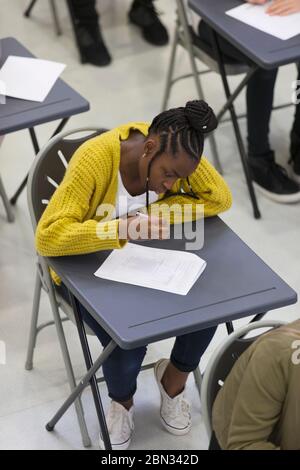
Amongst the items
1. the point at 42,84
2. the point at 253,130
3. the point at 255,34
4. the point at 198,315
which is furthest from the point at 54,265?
the point at 253,130

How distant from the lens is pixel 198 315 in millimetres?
2189

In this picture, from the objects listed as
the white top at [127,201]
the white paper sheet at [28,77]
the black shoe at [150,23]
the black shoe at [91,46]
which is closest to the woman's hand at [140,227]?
the white top at [127,201]

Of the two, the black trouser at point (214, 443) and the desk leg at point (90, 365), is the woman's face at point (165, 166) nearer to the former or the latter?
the desk leg at point (90, 365)

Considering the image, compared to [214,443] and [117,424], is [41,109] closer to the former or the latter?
[117,424]

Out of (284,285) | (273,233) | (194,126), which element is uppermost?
(194,126)

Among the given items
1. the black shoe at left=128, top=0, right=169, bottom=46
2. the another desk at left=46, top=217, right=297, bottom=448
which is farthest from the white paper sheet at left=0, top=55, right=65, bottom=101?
the black shoe at left=128, top=0, right=169, bottom=46

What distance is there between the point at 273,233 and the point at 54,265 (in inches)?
56.6

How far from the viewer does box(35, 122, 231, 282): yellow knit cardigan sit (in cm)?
231

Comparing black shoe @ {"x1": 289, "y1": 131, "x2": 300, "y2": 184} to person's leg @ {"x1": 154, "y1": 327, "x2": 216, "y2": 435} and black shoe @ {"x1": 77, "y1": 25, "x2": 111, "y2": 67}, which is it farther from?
person's leg @ {"x1": 154, "y1": 327, "x2": 216, "y2": 435}

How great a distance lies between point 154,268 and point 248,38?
4.05ft

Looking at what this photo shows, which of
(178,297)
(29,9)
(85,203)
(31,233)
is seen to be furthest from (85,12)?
(178,297)

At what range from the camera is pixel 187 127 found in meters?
2.30

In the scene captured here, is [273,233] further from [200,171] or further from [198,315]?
[198,315]

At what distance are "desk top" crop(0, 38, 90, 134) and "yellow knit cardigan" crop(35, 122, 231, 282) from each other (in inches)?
19.4
